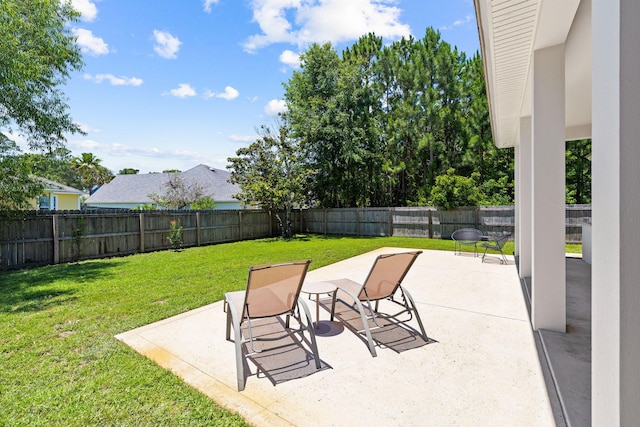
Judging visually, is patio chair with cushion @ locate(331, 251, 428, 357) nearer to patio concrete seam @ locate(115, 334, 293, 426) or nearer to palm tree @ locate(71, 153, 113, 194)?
patio concrete seam @ locate(115, 334, 293, 426)

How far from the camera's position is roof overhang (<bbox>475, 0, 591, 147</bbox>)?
2.88 metres

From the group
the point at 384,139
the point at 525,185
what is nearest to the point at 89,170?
the point at 384,139

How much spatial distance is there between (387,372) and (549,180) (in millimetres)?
2869

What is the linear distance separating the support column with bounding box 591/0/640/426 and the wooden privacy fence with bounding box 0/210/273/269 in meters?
12.1

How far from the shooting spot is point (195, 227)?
14.0 metres

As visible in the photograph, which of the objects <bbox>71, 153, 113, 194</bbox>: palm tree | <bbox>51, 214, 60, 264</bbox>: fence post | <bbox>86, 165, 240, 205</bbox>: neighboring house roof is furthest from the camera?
<bbox>71, 153, 113, 194</bbox>: palm tree

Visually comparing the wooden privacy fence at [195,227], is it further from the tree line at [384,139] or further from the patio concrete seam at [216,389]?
the patio concrete seam at [216,389]

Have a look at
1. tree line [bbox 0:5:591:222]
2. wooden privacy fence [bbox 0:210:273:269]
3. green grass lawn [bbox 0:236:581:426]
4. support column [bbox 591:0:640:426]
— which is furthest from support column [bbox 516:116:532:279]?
wooden privacy fence [bbox 0:210:273:269]

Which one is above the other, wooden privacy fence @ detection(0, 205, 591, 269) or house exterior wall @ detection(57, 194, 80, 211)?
house exterior wall @ detection(57, 194, 80, 211)

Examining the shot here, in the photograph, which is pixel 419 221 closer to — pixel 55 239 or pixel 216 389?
pixel 216 389

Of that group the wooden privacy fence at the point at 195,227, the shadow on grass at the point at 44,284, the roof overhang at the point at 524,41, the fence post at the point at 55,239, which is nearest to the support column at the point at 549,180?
the roof overhang at the point at 524,41

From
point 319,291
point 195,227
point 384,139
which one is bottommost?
point 319,291

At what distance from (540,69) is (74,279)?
9580 mm

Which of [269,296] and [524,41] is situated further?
[524,41]
